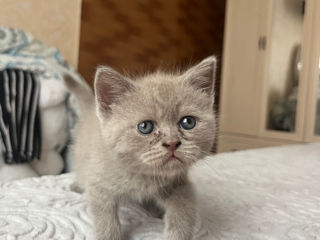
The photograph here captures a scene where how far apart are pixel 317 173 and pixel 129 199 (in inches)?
29.8

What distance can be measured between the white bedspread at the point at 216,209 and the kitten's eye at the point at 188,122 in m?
0.17

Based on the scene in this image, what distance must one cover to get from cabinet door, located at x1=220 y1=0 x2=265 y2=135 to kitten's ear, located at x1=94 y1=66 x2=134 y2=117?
203cm

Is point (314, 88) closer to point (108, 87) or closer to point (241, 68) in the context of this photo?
point (241, 68)

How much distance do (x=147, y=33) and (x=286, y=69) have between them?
1.15 m

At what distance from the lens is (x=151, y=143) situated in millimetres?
586

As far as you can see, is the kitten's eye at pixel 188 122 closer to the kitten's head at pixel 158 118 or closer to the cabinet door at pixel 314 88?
the kitten's head at pixel 158 118

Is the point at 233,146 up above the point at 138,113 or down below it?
below

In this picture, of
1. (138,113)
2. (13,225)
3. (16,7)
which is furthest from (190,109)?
(16,7)

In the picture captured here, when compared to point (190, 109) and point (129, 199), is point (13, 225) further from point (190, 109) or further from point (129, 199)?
point (190, 109)

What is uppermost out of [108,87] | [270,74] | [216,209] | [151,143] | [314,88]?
[270,74]

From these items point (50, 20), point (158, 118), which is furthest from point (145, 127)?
point (50, 20)

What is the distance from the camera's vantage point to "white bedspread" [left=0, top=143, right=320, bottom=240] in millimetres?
609

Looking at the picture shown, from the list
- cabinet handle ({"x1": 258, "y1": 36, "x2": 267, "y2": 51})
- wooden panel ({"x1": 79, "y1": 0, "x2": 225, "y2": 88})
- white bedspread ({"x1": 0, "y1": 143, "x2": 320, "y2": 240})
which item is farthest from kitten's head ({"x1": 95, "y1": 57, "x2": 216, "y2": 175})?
cabinet handle ({"x1": 258, "y1": 36, "x2": 267, "y2": 51})

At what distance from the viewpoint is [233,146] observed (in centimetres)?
269
